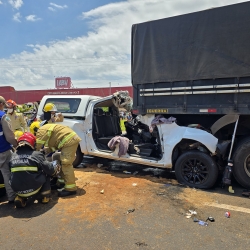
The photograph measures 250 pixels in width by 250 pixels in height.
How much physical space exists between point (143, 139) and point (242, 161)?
2423 mm

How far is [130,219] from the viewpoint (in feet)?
11.1

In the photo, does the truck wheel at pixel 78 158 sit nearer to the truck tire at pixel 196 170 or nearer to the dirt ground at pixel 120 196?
the dirt ground at pixel 120 196

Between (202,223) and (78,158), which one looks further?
(78,158)

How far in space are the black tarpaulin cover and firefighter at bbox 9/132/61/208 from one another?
2544 mm

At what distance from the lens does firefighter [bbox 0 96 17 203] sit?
3898mm

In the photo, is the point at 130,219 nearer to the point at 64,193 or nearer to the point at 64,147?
the point at 64,193

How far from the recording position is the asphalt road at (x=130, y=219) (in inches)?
113

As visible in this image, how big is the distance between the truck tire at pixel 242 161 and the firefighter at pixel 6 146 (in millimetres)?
3825

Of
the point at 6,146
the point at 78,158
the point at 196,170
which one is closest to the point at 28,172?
the point at 6,146

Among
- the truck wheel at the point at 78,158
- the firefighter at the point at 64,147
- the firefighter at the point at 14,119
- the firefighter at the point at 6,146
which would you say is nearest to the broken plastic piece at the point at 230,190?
the firefighter at the point at 64,147

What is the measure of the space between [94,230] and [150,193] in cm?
145

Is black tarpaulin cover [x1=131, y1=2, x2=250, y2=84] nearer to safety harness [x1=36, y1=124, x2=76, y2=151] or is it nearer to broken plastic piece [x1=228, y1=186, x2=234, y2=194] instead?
safety harness [x1=36, y1=124, x2=76, y2=151]

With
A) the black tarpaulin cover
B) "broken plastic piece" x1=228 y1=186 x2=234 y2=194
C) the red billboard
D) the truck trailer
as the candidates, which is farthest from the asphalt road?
the red billboard

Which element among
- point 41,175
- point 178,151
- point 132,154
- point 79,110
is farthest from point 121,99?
point 41,175
